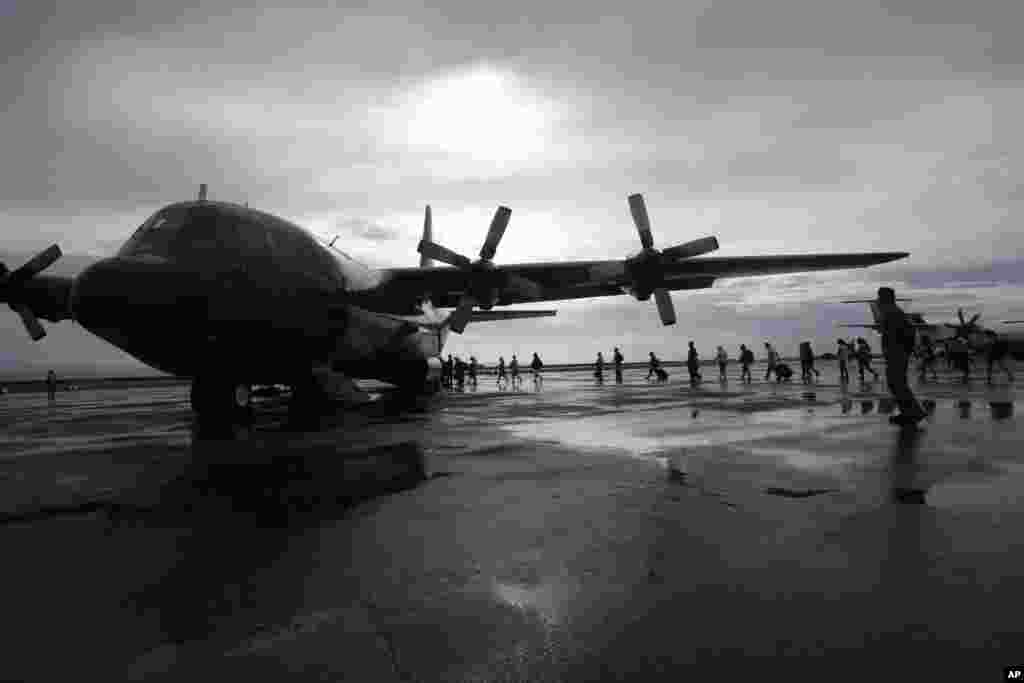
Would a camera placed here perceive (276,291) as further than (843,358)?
No

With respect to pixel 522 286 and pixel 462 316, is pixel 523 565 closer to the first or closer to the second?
pixel 462 316

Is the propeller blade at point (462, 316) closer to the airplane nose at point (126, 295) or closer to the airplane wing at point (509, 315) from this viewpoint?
the airplane nose at point (126, 295)

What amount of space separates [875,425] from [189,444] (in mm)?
12006

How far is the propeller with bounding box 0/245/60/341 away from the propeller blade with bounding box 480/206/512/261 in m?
10.9

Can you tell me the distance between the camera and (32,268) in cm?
1517

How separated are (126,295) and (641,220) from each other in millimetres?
11688

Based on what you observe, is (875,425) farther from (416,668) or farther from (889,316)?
(416,668)

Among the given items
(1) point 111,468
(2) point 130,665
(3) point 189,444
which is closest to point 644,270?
(3) point 189,444

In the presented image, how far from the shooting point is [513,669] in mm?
2436

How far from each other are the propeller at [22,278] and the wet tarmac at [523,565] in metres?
9.70

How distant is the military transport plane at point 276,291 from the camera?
9.65 m

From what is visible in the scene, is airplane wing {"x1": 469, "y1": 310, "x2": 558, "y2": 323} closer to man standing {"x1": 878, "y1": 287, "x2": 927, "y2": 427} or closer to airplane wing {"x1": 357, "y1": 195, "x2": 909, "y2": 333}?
airplane wing {"x1": 357, "y1": 195, "x2": 909, "y2": 333}

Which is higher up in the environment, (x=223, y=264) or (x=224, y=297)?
(x=223, y=264)

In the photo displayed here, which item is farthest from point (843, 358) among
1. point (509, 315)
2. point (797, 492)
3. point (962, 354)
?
point (797, 492)
